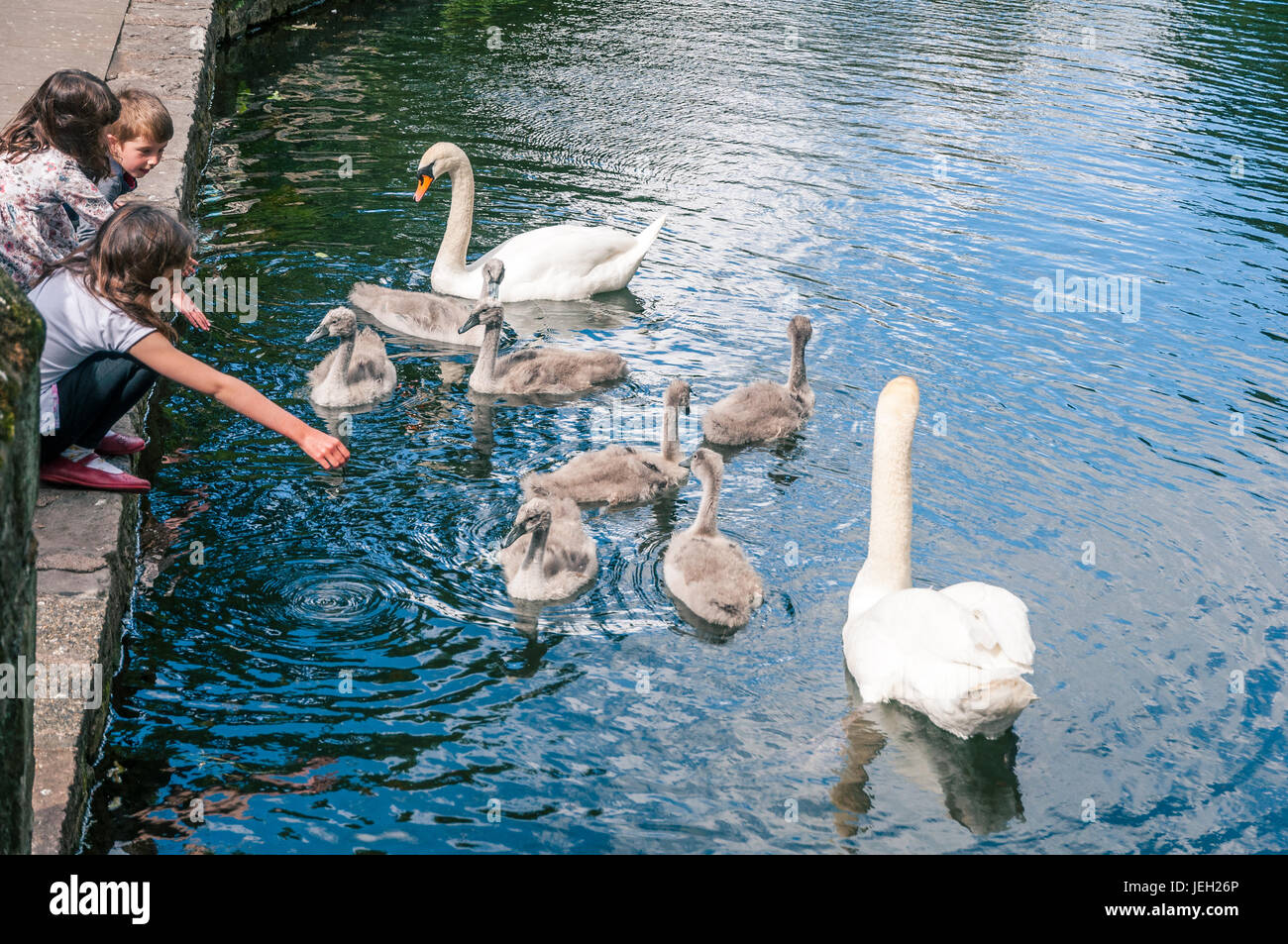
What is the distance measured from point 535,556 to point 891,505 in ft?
5.77

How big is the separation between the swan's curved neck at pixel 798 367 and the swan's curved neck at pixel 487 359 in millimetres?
2018

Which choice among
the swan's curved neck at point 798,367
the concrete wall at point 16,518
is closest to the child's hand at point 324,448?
the concrete wall at point 16,518

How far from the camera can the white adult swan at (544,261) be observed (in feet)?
33.0

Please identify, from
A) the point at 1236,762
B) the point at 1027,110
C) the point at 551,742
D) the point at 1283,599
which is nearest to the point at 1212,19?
the point at 1027,110

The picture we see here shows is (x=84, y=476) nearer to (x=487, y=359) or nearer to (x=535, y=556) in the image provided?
(x=535, y=556)

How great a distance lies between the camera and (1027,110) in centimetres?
1644

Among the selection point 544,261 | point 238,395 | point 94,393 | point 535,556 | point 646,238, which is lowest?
point 535,556

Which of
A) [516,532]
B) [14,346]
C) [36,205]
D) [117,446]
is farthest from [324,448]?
[14,346]

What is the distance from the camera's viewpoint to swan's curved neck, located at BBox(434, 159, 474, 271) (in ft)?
33.3

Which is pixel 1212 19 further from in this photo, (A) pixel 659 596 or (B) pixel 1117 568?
(A) pixel 659 596

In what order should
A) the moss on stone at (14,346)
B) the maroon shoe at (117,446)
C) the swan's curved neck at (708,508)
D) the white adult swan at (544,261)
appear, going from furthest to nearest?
the white adult swan at (544,261) < the swan's curved neck at (708,508) < the maroon shoe at (117,446) < the moss on stone at (14,346)

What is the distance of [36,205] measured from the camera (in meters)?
6.29

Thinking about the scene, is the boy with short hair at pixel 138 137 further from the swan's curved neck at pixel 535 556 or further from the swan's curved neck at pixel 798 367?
the swan's curved neck at pixel 798 367

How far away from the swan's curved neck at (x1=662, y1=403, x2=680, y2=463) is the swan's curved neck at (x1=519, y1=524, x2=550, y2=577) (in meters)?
1.56
